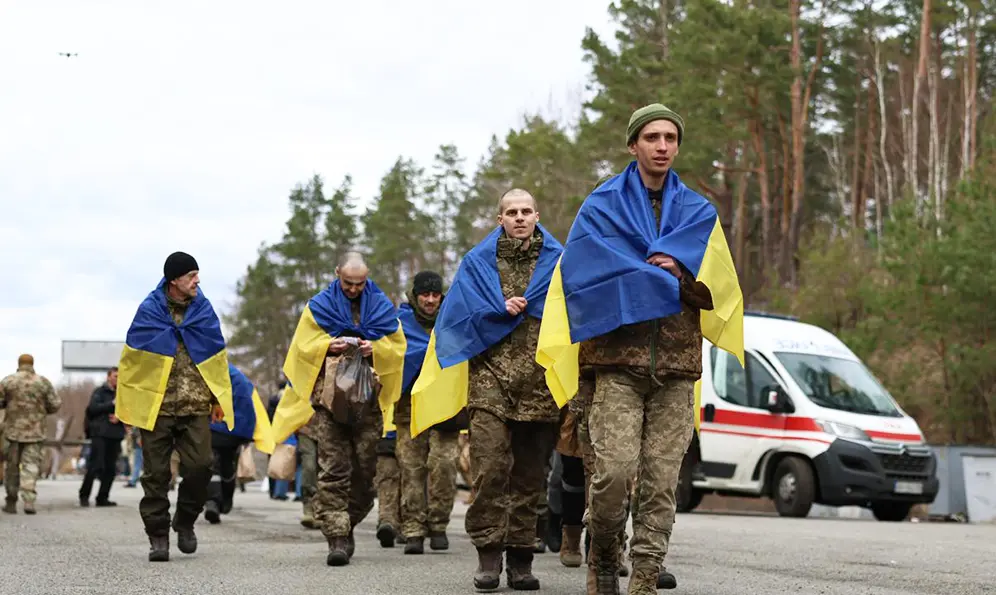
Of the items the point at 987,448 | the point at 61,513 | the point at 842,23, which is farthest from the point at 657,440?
the point at 842,23

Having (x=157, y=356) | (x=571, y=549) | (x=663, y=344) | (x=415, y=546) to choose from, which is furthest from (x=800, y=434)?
(x=663, y=344)

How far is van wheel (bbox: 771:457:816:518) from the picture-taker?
19.0 meters

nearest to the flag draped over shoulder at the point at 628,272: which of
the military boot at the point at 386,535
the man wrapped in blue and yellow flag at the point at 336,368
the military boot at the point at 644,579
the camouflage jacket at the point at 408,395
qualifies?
the military boot at the point at 644,579

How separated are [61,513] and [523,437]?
11.4 m

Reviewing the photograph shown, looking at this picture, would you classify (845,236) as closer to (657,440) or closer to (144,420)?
(144,420)

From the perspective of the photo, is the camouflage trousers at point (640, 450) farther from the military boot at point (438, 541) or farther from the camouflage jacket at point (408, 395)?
the camouflage jacket at point (408, 395)

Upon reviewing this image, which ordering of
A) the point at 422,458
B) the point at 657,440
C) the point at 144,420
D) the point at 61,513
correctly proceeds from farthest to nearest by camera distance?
the point at 61,513 < the point at 422,458 < the point at 144,420 < the point at 657,440

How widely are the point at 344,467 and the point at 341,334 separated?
0.93 meters

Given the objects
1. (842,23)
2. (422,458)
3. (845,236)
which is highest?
(842,23)

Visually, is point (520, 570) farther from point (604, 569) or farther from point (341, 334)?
point (341, 334)

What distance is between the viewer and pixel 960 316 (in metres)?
23.8

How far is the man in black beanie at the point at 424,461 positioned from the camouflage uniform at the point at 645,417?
454 cm

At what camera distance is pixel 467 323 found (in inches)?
335

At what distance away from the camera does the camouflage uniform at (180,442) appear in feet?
34.3
